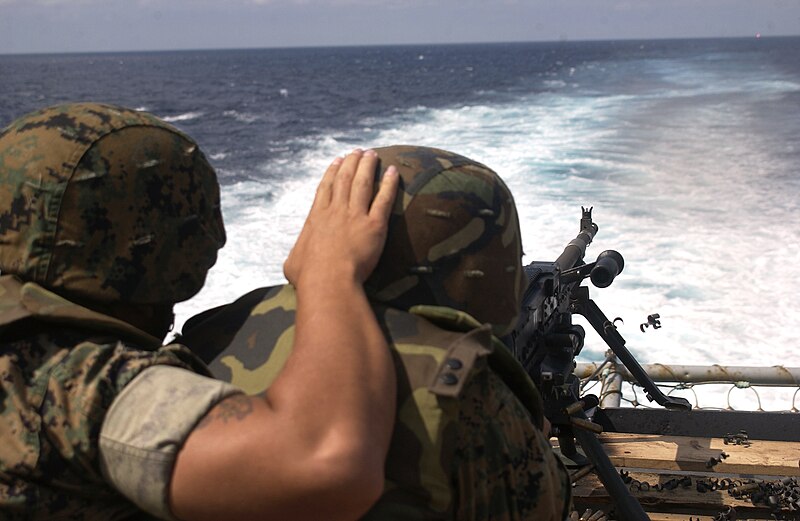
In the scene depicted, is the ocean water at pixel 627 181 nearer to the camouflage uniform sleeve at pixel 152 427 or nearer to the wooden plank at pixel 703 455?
the wooden plank at pixel 703 455

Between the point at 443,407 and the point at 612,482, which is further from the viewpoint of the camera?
the point at 612,482

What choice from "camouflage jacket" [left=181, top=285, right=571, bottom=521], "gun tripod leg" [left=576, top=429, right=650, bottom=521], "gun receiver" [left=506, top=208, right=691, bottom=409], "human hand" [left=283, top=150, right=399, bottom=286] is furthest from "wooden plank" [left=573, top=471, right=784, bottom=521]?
"human hand" [left=283, top=150, right=399, bottom=286]

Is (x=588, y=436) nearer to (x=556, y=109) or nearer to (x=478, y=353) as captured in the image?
(x=478, y=353)

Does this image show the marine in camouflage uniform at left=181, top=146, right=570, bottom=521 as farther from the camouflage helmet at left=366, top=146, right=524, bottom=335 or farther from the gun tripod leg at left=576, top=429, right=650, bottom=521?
the gun tripod leg at left=576, top=429, right=650, bottom=521

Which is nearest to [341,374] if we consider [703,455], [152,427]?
[152,427]

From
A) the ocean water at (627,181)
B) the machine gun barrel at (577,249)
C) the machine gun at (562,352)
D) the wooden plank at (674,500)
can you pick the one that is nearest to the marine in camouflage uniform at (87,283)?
the machine gun at (562,352)

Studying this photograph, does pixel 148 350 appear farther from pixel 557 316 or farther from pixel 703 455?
pixel 703 455

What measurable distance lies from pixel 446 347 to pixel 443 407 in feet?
0.35

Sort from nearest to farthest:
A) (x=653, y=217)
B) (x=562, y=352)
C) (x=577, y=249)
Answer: (x=562, y=352) < (x=577, y=249) < (x=653, y=217)

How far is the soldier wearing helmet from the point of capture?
4.33 ft

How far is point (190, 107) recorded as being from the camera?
39.4 m

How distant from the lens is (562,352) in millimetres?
3600

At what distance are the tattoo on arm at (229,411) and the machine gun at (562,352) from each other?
170 cm

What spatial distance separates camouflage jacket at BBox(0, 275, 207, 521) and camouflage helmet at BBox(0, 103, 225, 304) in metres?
0.11
